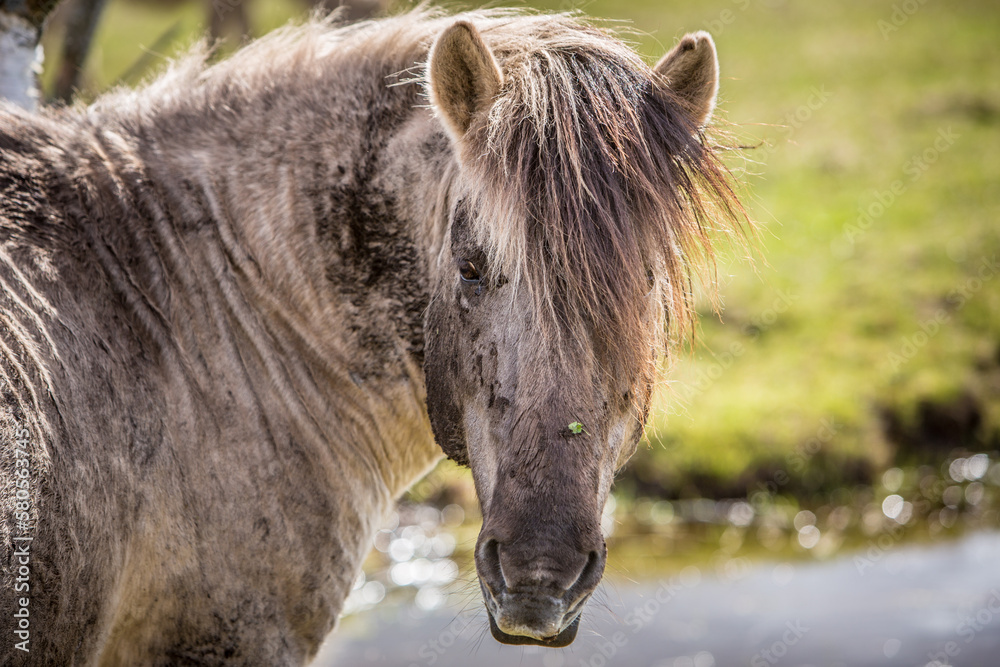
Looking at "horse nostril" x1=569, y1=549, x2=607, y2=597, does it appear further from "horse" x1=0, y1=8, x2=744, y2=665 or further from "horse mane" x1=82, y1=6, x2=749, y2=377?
"horse mane" x1=82, y1=6, x2=749, y2=377

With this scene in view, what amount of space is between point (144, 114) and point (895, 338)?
756 cm

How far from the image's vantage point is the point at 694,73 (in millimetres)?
2244

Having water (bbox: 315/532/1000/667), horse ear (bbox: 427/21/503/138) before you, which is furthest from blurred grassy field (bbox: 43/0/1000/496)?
water (bbox: 315/532/1000/667)

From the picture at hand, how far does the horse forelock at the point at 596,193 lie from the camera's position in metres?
1.89

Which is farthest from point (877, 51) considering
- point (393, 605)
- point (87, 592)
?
point (87, 592)

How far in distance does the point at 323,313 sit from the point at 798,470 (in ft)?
16.8

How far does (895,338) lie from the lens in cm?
784

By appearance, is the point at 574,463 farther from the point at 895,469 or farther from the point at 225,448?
the point at 895,469

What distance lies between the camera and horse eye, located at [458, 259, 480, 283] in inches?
79.9

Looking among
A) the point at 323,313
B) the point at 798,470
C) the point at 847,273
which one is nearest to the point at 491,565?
the point at 323,313

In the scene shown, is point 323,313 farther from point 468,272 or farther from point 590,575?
point 590,575

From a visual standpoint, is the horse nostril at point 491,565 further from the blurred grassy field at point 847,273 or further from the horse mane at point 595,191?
the blurred grassy field at point 847,273

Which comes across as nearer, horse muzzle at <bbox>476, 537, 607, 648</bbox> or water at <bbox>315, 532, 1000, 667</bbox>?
horse muzzle at <bbox>476, 537, 607, 648</bbox>

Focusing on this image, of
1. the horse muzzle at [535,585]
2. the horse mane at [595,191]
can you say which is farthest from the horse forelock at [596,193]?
the horse muzzle at [535,585]
